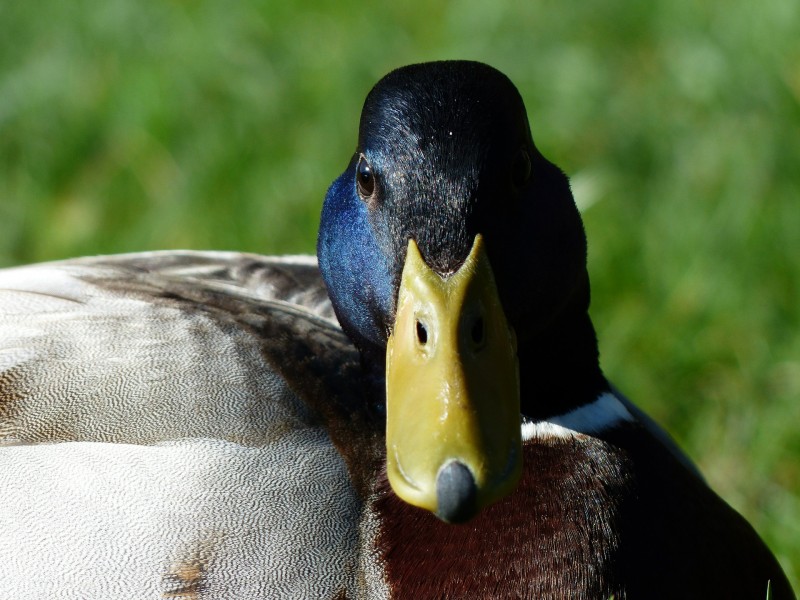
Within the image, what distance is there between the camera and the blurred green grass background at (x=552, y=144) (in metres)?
3.64

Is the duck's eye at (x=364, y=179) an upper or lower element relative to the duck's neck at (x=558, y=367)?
upper

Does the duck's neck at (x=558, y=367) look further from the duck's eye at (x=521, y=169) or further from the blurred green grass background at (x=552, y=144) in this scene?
Result: the blurred green grass background at (x=552, y=144)

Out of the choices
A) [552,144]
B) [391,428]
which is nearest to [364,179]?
[391,428]

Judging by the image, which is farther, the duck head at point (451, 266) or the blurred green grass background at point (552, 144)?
the blurred green grass background at point (552, 144)

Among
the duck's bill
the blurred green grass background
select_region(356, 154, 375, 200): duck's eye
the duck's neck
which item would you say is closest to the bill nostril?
the duck's bill

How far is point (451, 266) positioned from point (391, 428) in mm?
257

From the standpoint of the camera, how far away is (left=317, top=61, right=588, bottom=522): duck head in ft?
5.82

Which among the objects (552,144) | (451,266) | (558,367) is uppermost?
(451,266)

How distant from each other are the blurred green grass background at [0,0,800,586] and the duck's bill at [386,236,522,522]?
147cm

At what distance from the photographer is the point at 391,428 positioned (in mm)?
1835

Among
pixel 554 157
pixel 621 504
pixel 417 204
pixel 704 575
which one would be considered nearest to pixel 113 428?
pixel 417 204

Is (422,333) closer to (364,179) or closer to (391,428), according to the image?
(391,428)

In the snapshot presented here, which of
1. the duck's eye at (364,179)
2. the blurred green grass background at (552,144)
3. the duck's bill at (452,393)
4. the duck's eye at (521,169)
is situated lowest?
the blurred green grass background at (552,144)

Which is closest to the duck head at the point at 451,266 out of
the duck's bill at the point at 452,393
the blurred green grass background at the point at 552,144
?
the duck's bill at the point at 452,393
